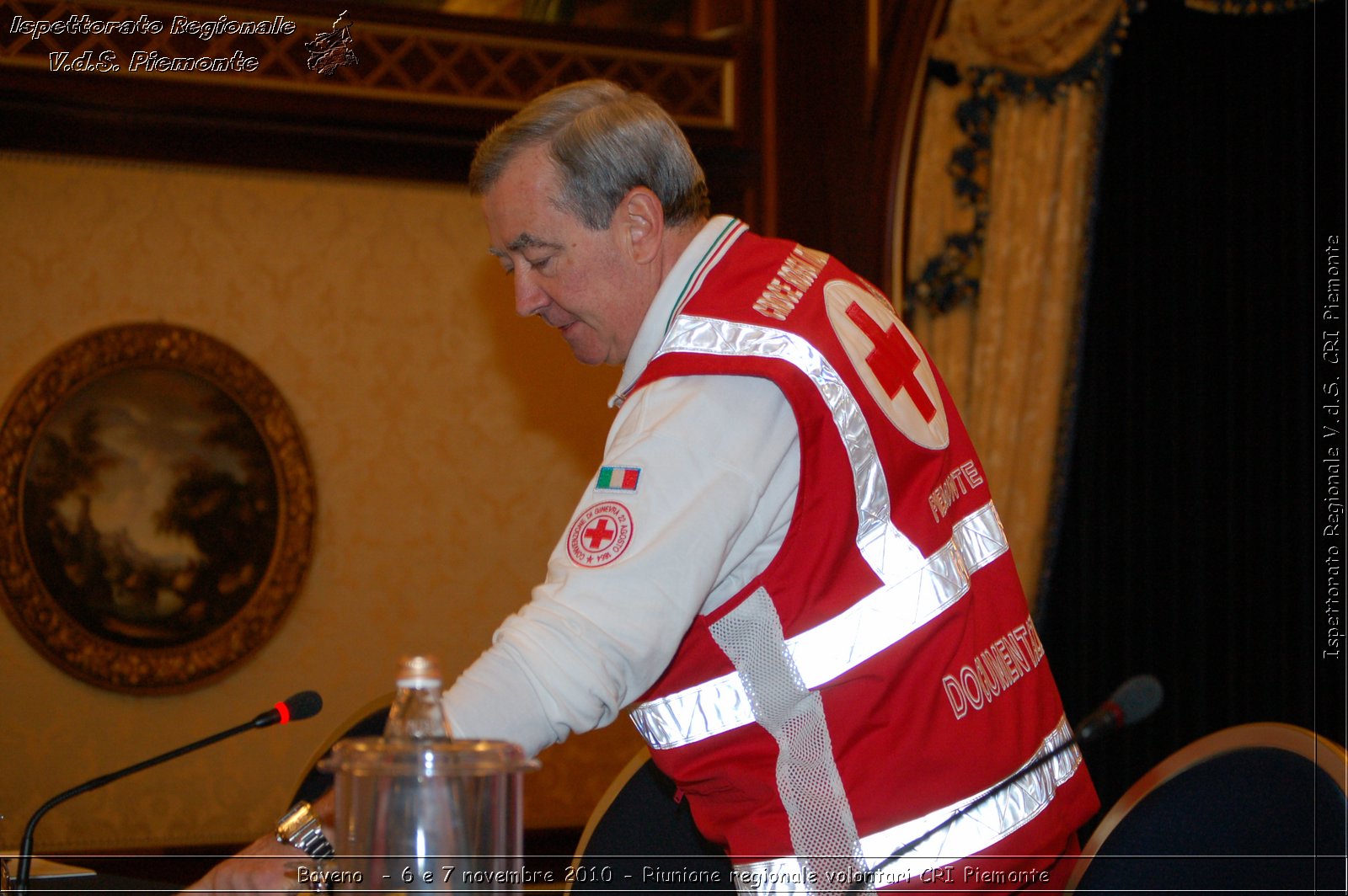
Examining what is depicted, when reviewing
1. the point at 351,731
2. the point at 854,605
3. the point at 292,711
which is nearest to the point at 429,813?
the point at 854,605

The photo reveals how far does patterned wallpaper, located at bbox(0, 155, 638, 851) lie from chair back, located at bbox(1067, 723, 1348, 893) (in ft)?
11.4

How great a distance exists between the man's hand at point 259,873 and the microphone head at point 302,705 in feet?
1.43

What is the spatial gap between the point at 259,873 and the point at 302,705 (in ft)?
1.66

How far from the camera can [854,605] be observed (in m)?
1.39

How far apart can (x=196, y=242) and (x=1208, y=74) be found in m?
3.27

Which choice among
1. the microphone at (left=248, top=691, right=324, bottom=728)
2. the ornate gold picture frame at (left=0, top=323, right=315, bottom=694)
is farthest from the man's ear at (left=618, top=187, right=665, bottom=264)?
the ornate gold picture frame at (left=0, top=323, right=315, bottom=694)

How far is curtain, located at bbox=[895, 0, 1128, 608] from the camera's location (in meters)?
4.21

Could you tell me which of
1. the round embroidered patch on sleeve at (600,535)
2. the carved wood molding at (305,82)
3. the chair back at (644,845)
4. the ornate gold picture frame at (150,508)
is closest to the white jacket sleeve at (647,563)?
the round embroidered patch on sleeve at (600,535)

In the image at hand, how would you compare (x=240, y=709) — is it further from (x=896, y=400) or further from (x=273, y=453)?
(x=896, y=400)

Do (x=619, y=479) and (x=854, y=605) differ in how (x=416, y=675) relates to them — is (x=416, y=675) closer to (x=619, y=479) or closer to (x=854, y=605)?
(x=619, y=479)

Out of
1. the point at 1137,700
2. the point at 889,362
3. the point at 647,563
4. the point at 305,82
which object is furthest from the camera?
the point at 305,82

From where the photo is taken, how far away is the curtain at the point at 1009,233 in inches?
166

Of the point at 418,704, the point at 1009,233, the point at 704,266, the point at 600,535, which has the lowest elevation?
the point at 418,704

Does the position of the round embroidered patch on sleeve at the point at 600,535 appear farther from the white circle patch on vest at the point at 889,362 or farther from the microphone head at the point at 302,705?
the microphone head at the point at 302,705
